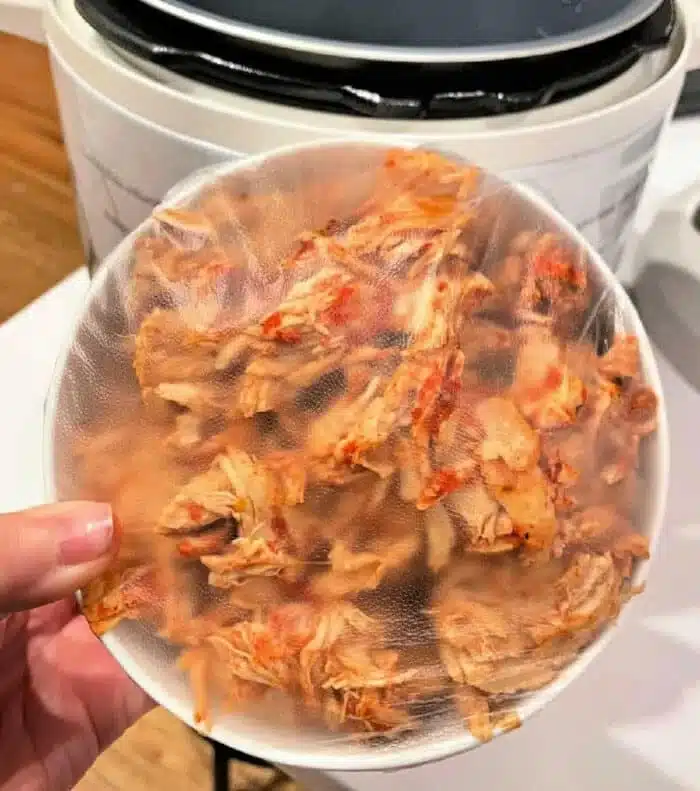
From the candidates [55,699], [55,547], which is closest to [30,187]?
[55,699]

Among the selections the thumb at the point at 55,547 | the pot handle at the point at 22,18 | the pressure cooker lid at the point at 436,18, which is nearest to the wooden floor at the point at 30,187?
the pot handle at the point at 22,18

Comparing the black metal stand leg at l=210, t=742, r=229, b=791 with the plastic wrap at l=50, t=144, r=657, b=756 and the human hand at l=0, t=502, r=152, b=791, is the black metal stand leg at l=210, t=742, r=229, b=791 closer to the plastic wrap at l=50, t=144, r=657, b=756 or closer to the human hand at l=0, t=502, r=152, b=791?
the human hand at l=0, t=502, r=152, b=791

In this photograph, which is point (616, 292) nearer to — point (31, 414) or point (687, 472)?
point (687, 472)

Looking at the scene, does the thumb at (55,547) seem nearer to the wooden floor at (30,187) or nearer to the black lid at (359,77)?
the black lid at (359,77)

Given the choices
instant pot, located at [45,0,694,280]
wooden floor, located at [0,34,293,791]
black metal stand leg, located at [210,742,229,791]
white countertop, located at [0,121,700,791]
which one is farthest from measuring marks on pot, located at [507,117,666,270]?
wooden floor, located at [0,34,293,791]

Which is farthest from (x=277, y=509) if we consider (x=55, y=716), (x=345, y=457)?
(x=55, y=716)

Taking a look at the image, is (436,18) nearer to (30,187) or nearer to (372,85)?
(372,85)
